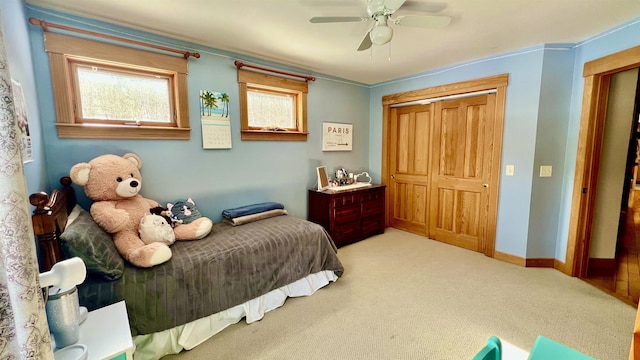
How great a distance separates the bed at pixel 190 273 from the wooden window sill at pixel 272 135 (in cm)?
108

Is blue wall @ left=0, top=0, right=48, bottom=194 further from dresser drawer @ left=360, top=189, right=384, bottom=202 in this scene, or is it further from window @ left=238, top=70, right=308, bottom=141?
dresser drawer @ left=360, top=189, right=384, bottom=202

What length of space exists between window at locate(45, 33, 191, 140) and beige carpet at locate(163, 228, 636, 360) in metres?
1.88

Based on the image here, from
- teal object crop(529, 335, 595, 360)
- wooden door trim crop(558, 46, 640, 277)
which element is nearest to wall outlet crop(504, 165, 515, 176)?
wooden door trim crop(558, 46, 640, 277)

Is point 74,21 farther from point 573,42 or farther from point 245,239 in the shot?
point 573,42

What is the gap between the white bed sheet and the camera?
175 cm

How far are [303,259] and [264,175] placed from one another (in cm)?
123

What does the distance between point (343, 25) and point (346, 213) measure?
7.33ft

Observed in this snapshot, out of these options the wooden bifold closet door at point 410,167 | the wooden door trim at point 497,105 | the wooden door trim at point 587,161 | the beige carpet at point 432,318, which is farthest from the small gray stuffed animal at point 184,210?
the wooden door trim at point 587,161

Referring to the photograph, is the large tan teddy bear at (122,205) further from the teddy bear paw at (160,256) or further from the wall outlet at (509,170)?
the wall outlet at (509,170)

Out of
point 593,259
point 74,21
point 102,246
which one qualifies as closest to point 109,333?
point 102,246

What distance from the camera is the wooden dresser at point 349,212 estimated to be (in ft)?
11.5

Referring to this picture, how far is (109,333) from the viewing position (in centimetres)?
124

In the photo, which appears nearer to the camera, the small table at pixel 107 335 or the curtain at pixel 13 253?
the curtain at pixel 13 253

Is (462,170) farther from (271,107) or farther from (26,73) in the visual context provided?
(26,73)
